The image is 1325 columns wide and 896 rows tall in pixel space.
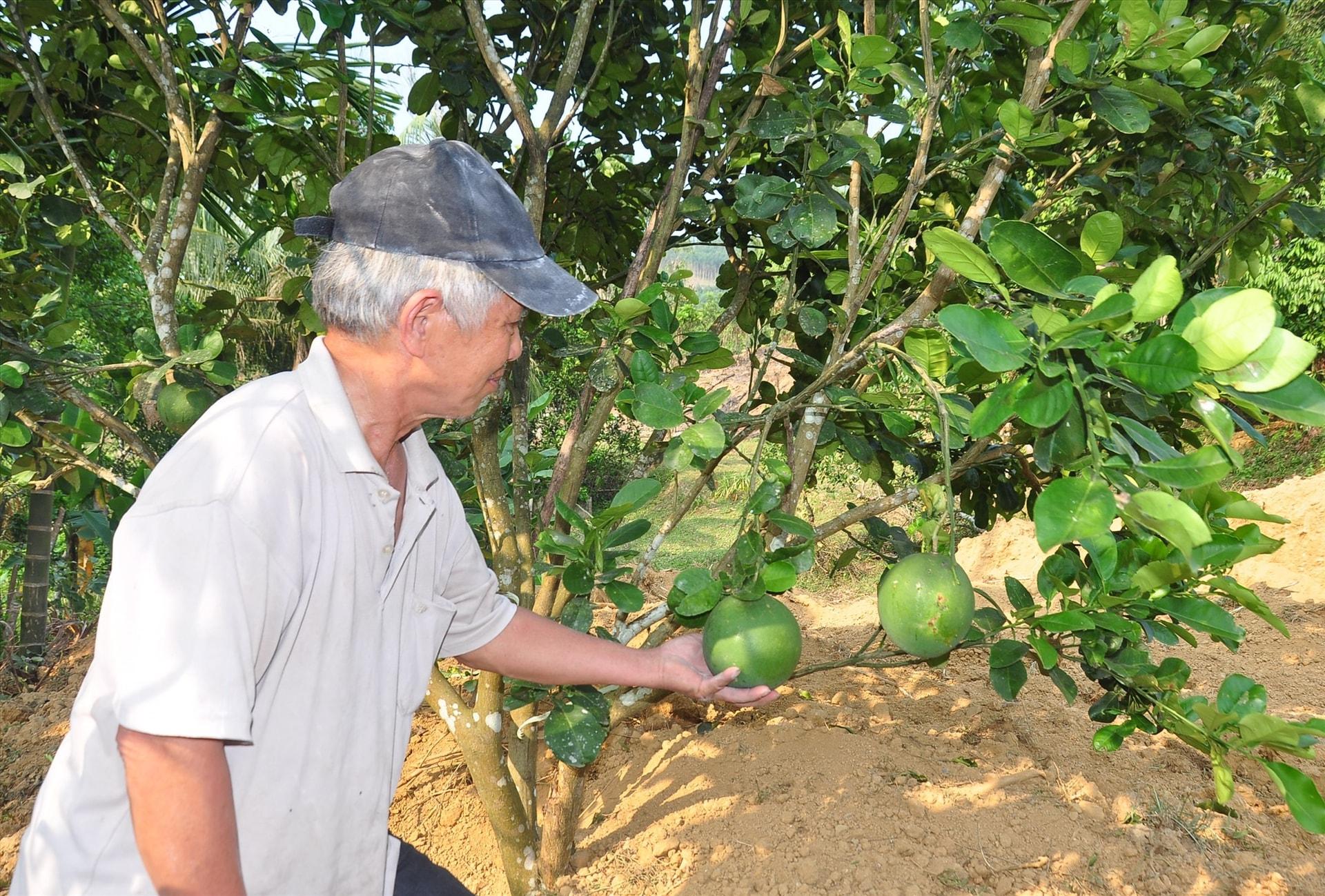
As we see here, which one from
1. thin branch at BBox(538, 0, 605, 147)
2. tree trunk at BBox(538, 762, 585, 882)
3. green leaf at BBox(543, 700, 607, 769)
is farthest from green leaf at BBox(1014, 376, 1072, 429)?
tree trunk at BBox(538, 762, 585, 882)

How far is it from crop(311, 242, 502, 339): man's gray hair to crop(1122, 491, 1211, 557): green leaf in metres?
0.79

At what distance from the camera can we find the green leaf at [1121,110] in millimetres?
1585

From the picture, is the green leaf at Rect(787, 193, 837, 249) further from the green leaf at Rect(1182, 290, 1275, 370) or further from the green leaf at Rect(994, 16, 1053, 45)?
the green leaf at Rect(1182, 290, 1275, 370)

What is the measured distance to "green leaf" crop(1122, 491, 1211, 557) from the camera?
34.1 inches

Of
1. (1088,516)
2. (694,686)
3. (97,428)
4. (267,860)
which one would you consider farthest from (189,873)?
(97,428)

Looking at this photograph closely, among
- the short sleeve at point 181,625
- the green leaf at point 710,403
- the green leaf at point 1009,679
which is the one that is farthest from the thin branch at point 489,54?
the green leaf at point 1009,679

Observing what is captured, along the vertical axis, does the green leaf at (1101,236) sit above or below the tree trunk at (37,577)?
above

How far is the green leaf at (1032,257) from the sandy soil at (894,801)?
1.62 m

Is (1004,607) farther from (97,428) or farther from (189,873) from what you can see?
(189,873)

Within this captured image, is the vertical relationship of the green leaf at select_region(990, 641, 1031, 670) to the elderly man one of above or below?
below

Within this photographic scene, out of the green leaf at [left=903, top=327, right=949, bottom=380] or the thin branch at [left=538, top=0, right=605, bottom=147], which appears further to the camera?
the thin branch at [left=538, top=0, right=605, bottom=147]

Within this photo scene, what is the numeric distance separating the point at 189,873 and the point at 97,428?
182 cm

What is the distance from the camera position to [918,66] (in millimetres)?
2230

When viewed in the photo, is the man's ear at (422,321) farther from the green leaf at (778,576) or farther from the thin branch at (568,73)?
the thin branch at (568,73)
